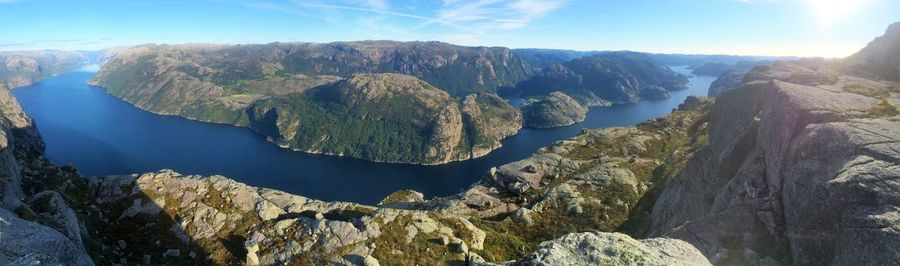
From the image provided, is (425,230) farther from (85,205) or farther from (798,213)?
(85,205)

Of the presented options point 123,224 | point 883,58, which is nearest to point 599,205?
point 123,224

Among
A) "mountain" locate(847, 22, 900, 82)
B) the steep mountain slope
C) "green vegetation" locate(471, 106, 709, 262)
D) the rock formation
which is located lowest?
"green vegetation" locate(471, 106, 709, 262)

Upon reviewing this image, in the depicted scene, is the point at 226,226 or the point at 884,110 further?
the point at 226,226

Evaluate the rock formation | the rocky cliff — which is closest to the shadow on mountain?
the rock formation

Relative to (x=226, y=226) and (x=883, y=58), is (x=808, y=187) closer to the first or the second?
(x=226, y=226)

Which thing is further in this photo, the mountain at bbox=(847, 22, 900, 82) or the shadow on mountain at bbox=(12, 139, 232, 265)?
the mountain at bbox=(847, 22, 900, 82)

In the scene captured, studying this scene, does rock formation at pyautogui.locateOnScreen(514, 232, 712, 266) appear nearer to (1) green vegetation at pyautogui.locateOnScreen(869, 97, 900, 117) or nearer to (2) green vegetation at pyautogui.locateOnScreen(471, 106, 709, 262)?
(1) green vegetation at pyautogui.locateOnScreen(869, 97, 900, 117)
